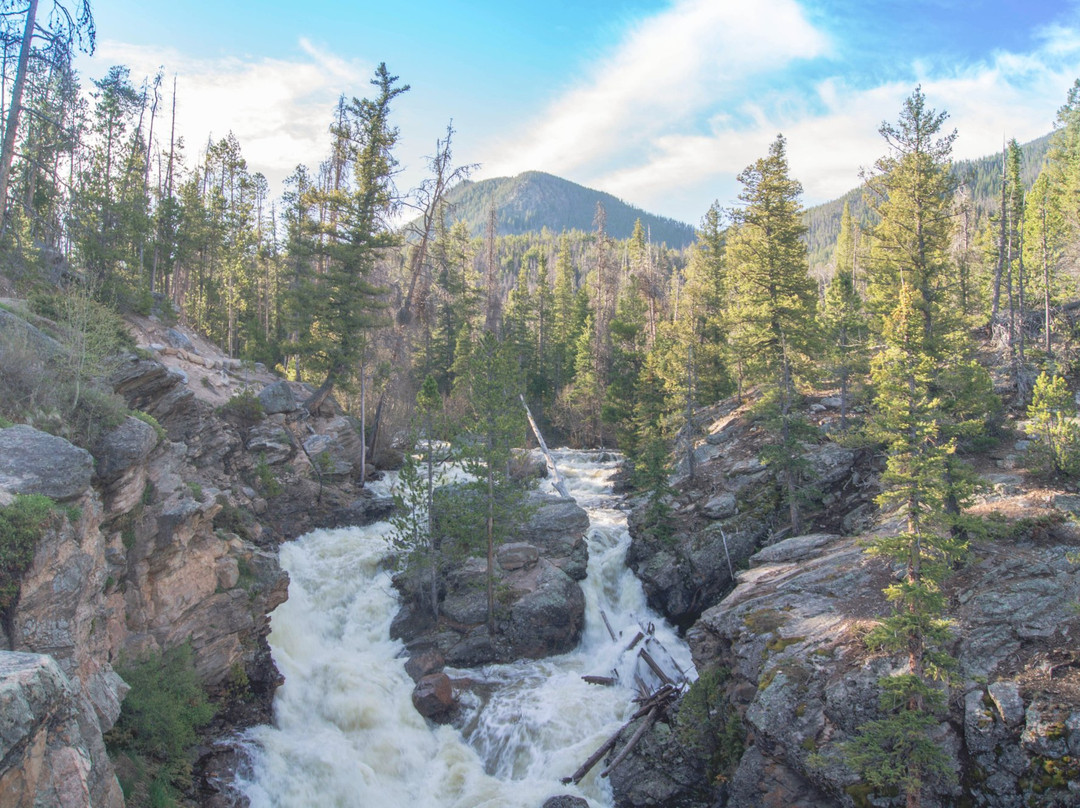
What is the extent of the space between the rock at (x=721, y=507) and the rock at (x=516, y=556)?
22.8 feet

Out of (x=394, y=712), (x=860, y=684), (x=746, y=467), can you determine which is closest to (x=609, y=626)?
(x=394, y=712)

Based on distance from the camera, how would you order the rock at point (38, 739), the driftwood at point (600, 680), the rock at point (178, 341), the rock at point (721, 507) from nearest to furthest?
the rock at point (38, 739), the driftwood at point (600, 680), the rock at point (721, 507), the rock at point (178, 341)

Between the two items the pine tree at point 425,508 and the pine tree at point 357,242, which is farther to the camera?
the pine tree at point 357,242

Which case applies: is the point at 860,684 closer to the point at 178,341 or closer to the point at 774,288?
the point at 774,288

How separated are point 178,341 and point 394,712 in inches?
882

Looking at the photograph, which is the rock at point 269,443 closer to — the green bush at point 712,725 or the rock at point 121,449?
the rock at point 121,449

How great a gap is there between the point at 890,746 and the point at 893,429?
605 centimetres

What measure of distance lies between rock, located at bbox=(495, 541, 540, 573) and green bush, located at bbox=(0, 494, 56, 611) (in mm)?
14510

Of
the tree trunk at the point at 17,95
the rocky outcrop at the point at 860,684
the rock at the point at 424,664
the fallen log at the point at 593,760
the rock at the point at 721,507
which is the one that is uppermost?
the tree trunk at the point at 17,95

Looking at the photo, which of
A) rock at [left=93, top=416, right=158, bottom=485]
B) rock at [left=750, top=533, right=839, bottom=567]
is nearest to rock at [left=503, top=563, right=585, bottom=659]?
rock at [left=750, top=533, right=839, bottom=567]

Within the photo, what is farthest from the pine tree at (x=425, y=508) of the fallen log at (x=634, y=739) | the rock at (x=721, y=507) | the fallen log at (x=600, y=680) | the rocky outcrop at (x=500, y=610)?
the rock at (x=721, y=507)

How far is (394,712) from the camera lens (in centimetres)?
1638

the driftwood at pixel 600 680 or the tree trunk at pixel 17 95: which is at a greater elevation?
the tree trunk at pixel 17 95

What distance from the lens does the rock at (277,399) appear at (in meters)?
26.3
